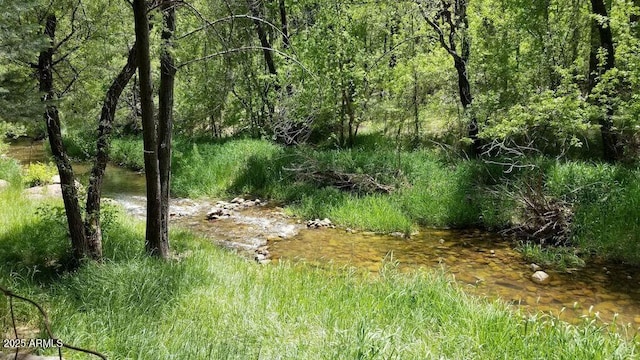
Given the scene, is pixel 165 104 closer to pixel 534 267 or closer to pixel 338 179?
pixel 534 267

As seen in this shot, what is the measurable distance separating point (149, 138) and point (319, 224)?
557 centimetres

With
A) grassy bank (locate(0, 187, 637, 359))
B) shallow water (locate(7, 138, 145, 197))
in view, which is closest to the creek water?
grassy bank (locate(0, 187, 637, 359))

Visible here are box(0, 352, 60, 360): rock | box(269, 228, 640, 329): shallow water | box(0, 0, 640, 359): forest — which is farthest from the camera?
box(269, 228, 640, 329): shallow water

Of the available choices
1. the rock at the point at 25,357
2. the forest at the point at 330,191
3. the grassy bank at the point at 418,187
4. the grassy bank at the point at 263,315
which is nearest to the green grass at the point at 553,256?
the forest at the point at 330,191

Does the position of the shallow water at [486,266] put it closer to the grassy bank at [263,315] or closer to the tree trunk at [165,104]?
the grassy bank at [263,315]

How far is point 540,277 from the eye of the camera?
7043 mm

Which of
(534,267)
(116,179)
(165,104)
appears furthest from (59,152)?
(116,179)

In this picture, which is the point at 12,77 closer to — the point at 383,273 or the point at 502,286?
the point at 383,273

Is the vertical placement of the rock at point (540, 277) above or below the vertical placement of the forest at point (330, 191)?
below

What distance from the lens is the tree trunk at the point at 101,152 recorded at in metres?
5.55

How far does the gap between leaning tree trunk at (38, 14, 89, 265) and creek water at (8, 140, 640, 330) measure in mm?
1900

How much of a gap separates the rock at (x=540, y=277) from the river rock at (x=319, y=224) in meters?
4.40

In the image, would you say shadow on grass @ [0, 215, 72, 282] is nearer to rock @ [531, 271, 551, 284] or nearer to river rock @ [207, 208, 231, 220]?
river rock @ [207, 208, 231, 220]

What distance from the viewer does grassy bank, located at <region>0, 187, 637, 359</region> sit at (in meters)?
3.63
